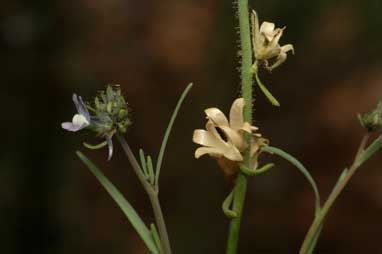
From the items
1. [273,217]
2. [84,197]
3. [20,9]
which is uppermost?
[20,9]

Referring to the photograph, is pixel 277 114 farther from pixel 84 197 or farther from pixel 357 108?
pixel 84 197

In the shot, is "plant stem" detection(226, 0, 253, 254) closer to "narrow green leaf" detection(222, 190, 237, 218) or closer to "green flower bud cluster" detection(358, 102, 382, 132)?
"narrow green leaf" detection(222, 190, 237, 218)

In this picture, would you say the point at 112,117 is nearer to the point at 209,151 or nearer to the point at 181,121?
the point at 209,151

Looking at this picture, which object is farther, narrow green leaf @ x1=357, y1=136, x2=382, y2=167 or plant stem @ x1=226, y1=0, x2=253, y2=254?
narrow green leaf @ x1=357, y1=136, x2=382, y2=167

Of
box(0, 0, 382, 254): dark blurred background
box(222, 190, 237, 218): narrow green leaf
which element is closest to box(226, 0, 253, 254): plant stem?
box(222, 190, 237, 218): narrow green leaf

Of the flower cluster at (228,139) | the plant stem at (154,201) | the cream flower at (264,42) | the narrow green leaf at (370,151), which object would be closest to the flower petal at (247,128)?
the flower cluster at (228,139)

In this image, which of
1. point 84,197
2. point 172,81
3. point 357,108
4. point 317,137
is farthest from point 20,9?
point 357,108
